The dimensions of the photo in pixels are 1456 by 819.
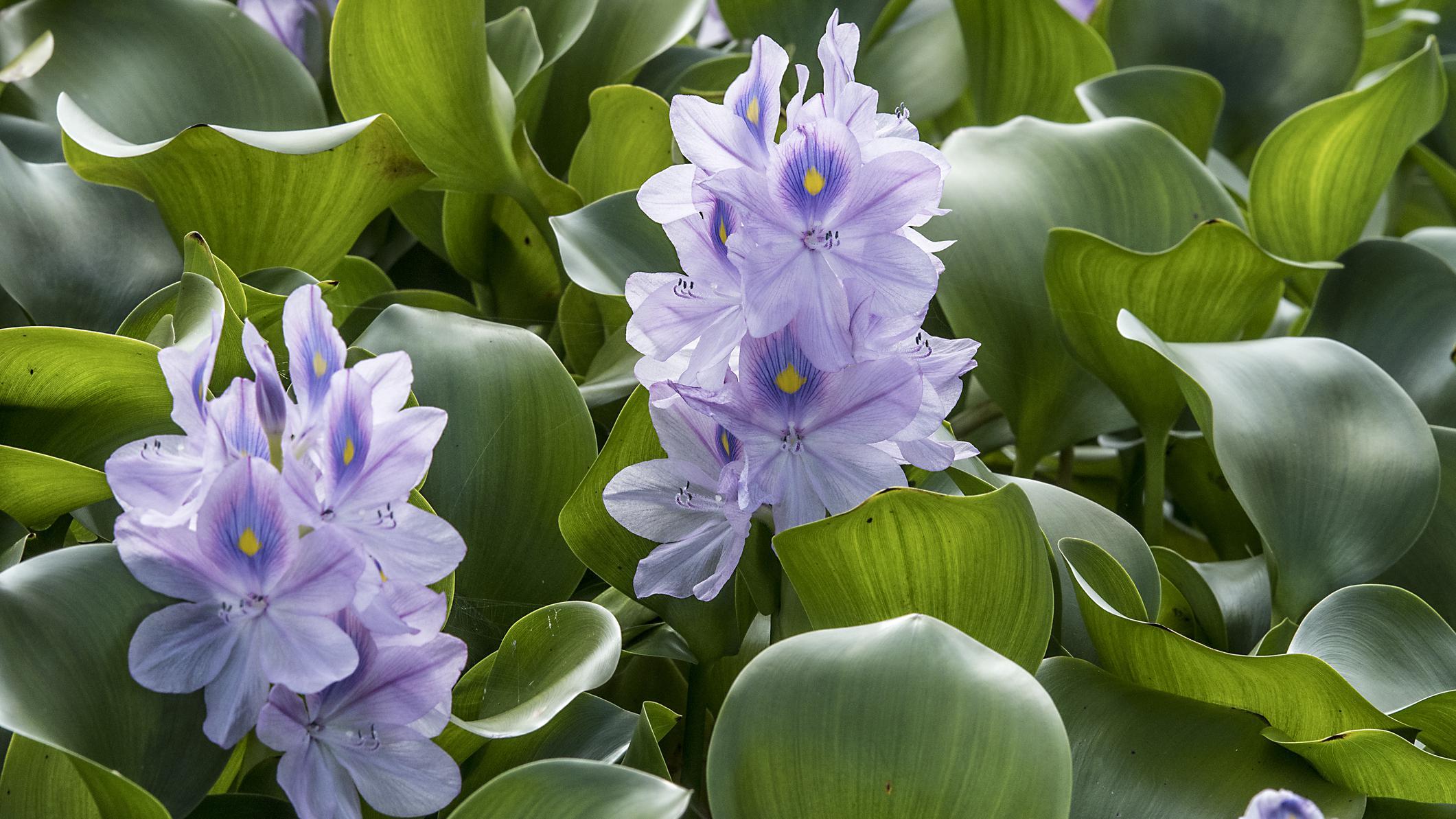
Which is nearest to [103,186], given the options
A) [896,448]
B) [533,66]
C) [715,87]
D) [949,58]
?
[533,66]

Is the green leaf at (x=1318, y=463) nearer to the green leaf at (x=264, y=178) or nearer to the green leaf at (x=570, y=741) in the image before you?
the green leaf at (x=570, y=741)

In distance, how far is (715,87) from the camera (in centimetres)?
97

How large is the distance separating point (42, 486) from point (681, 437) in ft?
0.90

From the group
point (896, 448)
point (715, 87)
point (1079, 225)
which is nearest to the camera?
point (896, 448)

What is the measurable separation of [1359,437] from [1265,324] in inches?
14.7

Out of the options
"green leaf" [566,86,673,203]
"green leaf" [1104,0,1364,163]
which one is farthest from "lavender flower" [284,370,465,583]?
"green leaf" [1104,0,1364,163]

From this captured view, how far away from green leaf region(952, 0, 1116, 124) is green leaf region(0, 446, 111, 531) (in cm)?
84

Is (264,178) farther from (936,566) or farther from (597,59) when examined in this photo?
(936,566)

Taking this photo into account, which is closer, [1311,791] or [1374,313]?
[1311,791]

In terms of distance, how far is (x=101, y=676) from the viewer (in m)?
0.44

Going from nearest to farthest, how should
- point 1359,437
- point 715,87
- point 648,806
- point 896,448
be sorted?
1. point 648,806
2. point 896,448
3. point 1359,437
4. point 715,87

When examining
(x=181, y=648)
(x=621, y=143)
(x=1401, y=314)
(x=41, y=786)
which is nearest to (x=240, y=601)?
(x=181, y=648)

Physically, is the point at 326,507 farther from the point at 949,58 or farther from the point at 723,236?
the point at 949,58

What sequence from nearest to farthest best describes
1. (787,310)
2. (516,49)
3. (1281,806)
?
(1281,806), (787,310), (516,49)
